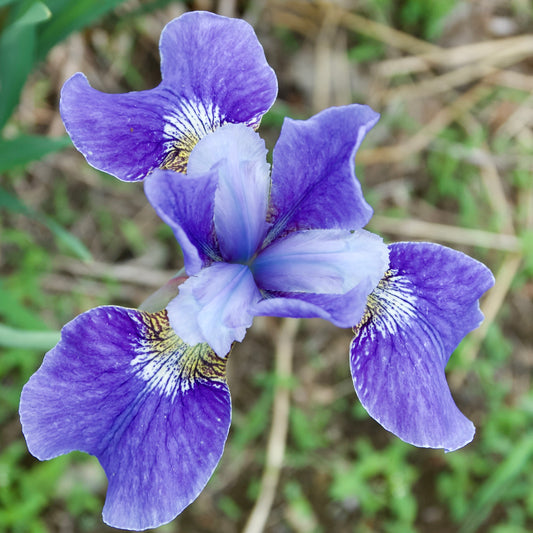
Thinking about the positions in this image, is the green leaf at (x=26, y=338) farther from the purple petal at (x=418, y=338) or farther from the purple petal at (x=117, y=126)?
the purple petal at (x=418, y=338)

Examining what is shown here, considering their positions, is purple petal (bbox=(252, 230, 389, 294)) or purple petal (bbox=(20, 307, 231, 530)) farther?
purple petal (bbox=(252, 230, 389, 294))

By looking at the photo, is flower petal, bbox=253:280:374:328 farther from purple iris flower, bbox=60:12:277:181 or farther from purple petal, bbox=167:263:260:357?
purple iris flower, bbox=60:12:277:181

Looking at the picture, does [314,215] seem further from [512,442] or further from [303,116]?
[512,442]

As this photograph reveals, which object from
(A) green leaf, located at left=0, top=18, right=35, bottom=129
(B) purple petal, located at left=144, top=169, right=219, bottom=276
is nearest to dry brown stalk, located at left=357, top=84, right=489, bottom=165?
(A) green leaf, located at left=0, top=18, right=35, bottom=129

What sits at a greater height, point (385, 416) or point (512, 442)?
point (385, 416)

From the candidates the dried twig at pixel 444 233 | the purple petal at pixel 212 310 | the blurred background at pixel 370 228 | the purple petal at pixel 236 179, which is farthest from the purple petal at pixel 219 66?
the dried twig at pixel 444 233

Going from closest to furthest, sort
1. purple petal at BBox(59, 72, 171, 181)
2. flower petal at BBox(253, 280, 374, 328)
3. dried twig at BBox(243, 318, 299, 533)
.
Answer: flower petal at BBox(253, 280, 374, 328), purple petal at BBox(59, 72, 171, 181), dried twig at BBox(243, 318, 299, 533)

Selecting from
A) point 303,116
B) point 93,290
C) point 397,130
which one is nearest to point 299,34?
point 303,116
